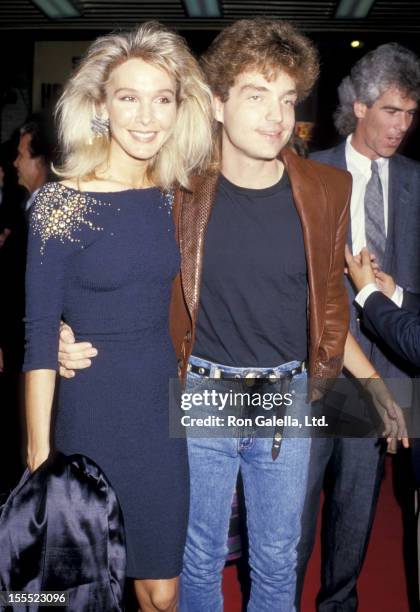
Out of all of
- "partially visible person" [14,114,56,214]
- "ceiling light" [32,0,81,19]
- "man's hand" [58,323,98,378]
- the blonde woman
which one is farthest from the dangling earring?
"ceiling light" [32,0,81,19]

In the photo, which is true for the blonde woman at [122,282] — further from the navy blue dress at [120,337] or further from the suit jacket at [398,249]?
the suit jacket at [398,249]

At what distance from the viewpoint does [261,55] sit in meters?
1.78

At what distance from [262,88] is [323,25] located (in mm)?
6341

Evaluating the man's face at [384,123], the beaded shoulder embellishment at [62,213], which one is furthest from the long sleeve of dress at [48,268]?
the man's face at [384,123]

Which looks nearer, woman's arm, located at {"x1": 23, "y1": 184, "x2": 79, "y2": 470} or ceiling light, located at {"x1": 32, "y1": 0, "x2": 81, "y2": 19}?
woman's arm, located at {"x1": 23, "y1": 184, "x2": 79, "y2": 470}

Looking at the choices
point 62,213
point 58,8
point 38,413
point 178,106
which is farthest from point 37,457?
point 58,8

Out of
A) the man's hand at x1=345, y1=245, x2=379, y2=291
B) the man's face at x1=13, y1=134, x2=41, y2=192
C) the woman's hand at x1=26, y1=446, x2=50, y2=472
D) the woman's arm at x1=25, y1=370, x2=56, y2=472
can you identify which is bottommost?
the woman's hand at x1=26, y1=446, x2=50, y2=472

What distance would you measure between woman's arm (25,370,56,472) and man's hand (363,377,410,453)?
1017 mm

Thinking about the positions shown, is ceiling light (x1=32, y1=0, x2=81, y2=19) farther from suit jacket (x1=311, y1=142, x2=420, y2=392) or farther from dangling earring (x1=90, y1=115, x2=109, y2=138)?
dangling earring (x1=90, y1=115, x2=109, y2=138)

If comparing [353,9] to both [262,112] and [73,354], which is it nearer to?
[262,112]

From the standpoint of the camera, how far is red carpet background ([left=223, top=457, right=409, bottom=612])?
8.53 feet

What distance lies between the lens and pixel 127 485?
1736 mm

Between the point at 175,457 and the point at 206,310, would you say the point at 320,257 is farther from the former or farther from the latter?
the point at 175,457

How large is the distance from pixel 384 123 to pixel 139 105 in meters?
1.19
